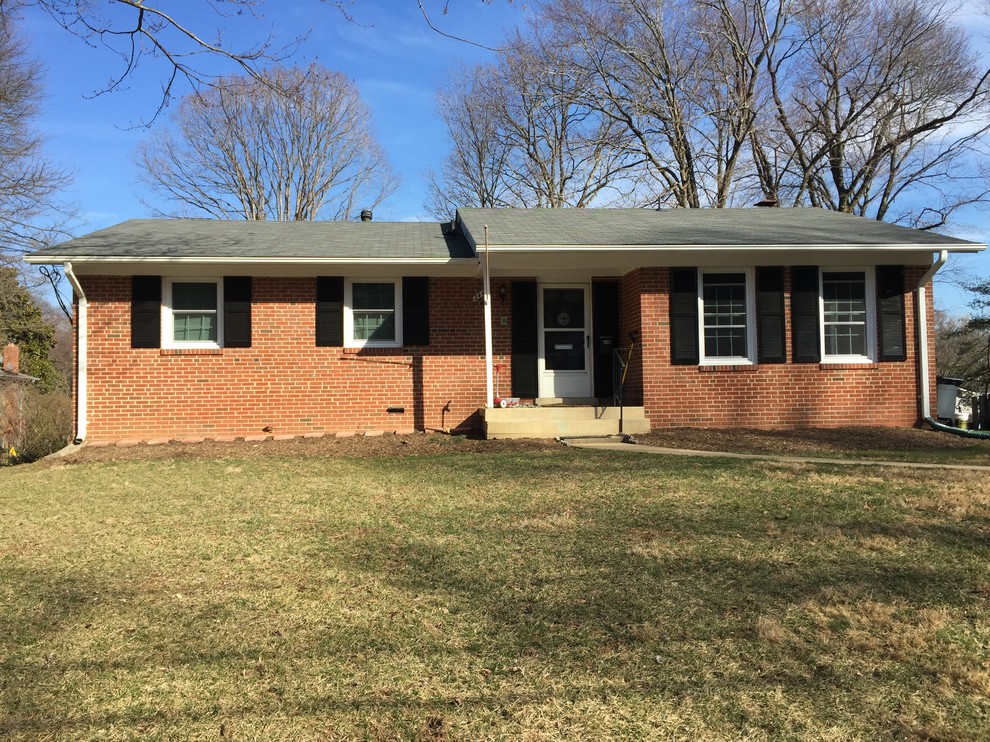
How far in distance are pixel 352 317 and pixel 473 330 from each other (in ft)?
6.55

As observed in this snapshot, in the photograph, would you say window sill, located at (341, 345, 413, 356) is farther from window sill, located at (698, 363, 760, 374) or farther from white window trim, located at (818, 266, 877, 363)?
white window trim, located at (818, 266, 877, 363)

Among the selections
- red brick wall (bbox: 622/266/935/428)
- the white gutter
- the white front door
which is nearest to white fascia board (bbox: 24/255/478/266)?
the white front door

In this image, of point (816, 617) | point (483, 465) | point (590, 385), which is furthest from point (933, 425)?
point (816, 617)

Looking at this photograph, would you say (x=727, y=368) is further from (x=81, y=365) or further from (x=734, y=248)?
(x=81, y=365)

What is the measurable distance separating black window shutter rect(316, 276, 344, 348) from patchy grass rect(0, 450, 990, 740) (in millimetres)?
5118

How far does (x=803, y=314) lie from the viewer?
435 inches

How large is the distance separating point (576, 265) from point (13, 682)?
9.35 metres

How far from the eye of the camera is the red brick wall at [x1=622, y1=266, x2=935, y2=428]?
1085 centimetres

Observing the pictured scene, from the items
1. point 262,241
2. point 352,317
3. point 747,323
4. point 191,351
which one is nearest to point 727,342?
point 747,323

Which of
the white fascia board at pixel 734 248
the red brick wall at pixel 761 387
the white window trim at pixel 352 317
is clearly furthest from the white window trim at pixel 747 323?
the white window trim at pixel 352 317

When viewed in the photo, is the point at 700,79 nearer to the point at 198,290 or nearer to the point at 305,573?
the point at 198,290

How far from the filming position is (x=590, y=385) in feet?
38.8

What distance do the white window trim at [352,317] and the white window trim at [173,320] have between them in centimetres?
196

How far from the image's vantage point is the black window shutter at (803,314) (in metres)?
11.0
